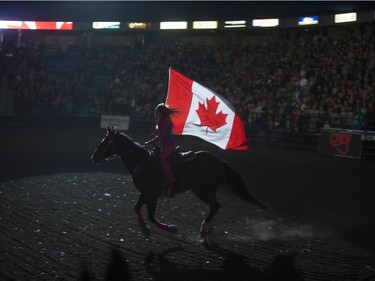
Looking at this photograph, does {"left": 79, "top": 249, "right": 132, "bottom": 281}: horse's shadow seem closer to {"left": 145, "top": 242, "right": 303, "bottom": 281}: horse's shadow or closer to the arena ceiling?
{"left": 145, "top": 242, "right": 303, "bottom": 281}: horse's shadow

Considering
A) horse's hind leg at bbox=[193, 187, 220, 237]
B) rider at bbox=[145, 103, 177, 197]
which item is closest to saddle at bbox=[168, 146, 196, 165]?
rider at bbox=[145, 103, 177, 197]

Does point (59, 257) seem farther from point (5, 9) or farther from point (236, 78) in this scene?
point (5, 9)

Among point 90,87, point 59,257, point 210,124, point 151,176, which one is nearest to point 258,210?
point 210,124

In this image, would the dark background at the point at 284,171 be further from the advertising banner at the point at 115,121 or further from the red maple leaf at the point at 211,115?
the advertising banner at the point at 115,121

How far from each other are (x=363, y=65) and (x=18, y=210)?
17.4 meters

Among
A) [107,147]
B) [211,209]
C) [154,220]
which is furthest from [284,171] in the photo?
[107,147]

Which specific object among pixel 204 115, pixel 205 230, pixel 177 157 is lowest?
pixel 205 230

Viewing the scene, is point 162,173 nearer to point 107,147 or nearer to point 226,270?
point 107,147

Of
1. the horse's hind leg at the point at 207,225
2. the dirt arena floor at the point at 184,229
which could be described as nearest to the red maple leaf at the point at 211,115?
the horse's hind leg at the point at 207,225

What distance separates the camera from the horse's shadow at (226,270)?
5719 mm

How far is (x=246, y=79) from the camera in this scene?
2477cm

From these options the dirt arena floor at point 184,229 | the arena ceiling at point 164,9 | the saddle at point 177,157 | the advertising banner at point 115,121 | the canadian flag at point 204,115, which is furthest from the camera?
the advertising banner at point 115,121

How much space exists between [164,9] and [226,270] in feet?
77.1

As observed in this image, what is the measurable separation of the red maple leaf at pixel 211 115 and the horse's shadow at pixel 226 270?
2.85m
